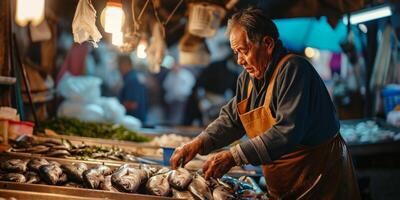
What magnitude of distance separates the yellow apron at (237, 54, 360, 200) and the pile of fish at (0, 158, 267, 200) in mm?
370

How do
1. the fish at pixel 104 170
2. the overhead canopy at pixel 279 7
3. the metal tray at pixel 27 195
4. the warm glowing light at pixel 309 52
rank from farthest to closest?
the warm glowing light at pixel 309 52, the overhead canopy at pixel 279 7, the fish at pixel 104 170, the metal tray at pixel 27 195

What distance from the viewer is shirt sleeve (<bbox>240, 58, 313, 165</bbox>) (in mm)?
4020

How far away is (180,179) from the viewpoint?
438 centimetres

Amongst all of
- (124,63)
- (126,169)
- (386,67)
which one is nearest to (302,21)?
(386,67)

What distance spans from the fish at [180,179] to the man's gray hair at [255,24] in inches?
50.6

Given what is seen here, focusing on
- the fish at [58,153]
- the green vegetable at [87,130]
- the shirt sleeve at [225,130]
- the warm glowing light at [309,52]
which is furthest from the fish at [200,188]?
the warm glowing light at [309,52]

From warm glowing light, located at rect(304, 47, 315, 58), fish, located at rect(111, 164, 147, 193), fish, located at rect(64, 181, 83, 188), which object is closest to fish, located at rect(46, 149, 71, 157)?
fish, located at rect(64, 181, 83, 188)

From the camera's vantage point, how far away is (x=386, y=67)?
9.84 m

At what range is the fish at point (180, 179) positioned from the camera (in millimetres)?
4352

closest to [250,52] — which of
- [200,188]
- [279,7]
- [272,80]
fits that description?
[272,80]

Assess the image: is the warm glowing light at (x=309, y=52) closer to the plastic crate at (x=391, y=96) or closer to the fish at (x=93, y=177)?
the plastic crate at (x=391, y=96)

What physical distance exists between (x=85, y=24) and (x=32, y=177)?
150cm

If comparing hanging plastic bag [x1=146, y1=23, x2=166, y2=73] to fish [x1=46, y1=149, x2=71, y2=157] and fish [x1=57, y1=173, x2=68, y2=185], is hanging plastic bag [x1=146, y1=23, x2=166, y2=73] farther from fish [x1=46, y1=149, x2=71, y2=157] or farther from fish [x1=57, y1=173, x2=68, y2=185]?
fish [x1=57, y1=173, x2=68, y2=185]

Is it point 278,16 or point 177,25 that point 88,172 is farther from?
point 177,25
